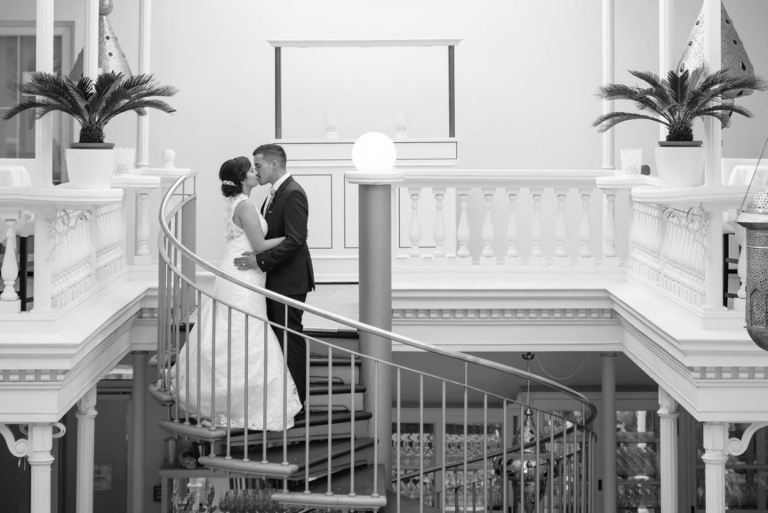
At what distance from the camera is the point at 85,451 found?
25.6ft

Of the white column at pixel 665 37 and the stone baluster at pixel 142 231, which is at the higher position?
the white column at pixel 665 37

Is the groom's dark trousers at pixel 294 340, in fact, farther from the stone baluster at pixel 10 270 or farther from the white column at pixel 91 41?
the white column at pixel 91 41

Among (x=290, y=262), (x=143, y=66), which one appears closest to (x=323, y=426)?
(x=290, y=262)

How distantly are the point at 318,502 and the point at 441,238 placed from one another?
2531 mm

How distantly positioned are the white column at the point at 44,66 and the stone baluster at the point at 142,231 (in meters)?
2.21

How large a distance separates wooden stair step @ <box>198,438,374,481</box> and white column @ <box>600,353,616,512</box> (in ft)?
9.62

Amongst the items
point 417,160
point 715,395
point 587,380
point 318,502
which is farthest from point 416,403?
point 715,395

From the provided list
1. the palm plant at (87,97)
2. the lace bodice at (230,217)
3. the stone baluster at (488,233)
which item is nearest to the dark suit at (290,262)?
the lace bodice at (230,217)

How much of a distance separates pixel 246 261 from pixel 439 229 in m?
1.97

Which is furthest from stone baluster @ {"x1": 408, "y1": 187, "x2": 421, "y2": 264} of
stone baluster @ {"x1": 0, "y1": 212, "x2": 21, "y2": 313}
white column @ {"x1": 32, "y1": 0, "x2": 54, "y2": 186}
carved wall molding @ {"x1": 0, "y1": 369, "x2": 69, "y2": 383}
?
carved wall molding @ {"x1": 0, "y1": 369, "x2": 69, "y2": 383}

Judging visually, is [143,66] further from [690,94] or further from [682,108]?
[690,94]

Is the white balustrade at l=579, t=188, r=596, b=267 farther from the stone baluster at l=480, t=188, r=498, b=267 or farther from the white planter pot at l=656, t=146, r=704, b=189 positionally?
the white planter pot at l=656, t=146, r=704, b=189

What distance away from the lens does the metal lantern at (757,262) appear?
3.56 metres

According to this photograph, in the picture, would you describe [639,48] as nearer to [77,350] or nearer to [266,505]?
[266,505]
